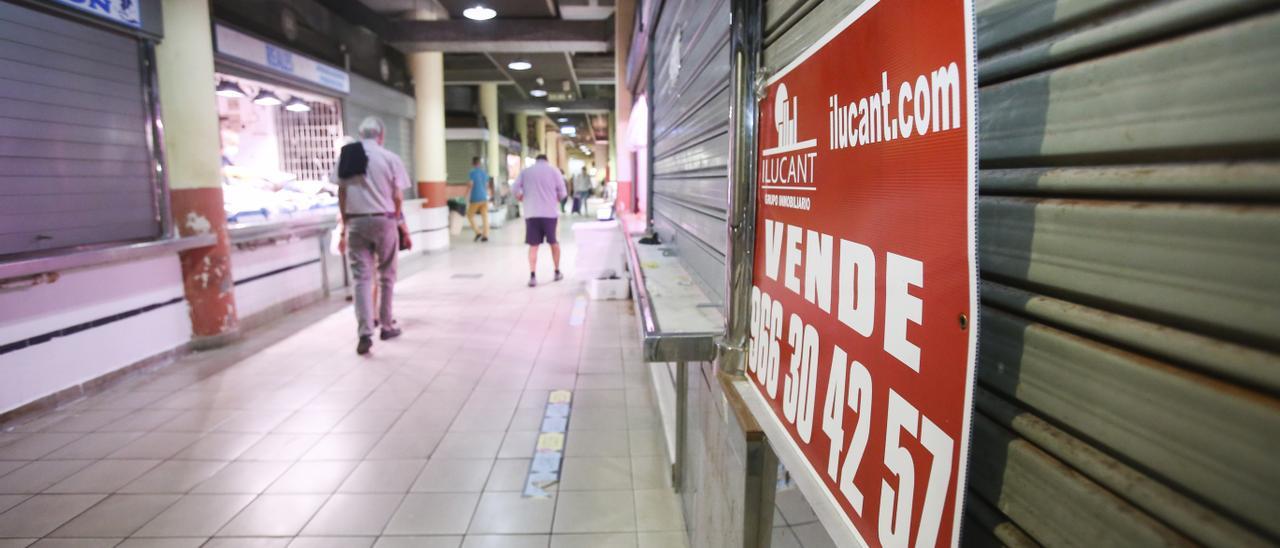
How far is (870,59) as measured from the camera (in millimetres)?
765

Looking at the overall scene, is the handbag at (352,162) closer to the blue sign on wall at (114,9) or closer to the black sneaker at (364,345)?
the black sneaker at (364,345)

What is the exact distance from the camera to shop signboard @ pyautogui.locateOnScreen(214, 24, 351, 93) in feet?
17.6

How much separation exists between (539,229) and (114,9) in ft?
13.6

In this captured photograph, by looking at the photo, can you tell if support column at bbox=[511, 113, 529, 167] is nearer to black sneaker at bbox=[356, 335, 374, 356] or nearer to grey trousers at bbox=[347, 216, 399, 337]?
grey trousers at bbox=[347, 216, 399, 337]

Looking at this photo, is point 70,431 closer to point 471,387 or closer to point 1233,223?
point 471,387

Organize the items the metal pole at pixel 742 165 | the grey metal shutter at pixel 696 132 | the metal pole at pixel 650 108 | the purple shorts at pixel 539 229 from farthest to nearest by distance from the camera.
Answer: the purple shorts at pixel 539 229, the metal pole at pixel 650 108, the grey metal shutter at pixel 696 132, the metal pole at pixel 742 165

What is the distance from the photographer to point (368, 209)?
4.73m

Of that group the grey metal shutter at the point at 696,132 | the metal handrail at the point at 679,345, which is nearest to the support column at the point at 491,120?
the grey metal shutter at the point at 696,132

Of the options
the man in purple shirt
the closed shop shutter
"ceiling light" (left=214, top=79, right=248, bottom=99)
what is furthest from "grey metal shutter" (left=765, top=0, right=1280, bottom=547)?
the closed shop shutter

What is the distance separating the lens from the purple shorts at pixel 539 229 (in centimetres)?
724

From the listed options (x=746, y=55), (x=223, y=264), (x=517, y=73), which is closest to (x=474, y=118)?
(x=517, y=73)

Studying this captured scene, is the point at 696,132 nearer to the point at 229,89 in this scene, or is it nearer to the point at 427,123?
the point at 229,89

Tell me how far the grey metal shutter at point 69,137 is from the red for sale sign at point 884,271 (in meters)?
4.49

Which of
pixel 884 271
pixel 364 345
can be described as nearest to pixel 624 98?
pixel 364 345
